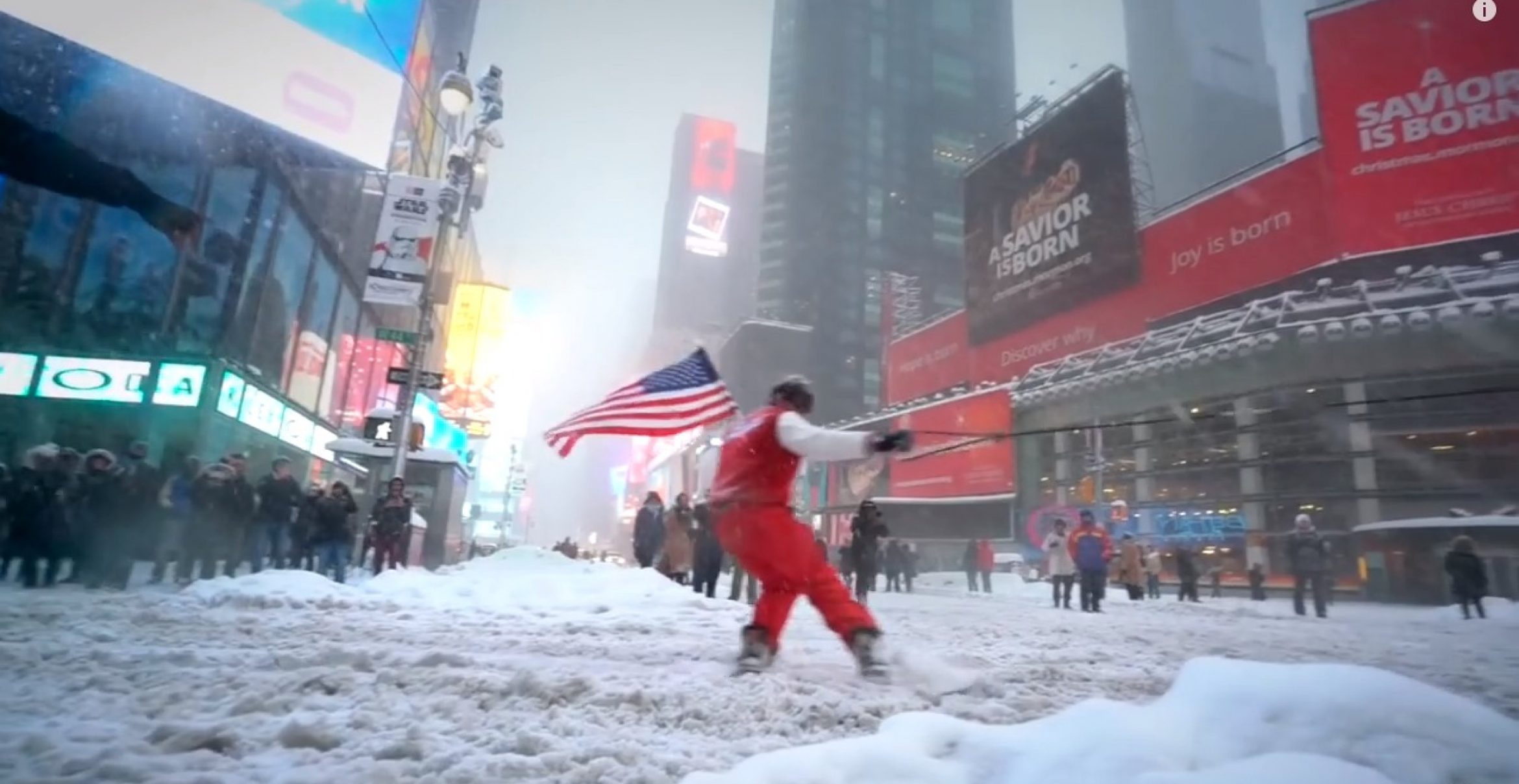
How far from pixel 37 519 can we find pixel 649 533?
25.2 feet

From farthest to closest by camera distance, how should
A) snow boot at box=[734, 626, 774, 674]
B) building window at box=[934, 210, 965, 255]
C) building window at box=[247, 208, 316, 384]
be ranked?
→ 1. building window at box=[934, 210, 965, 255]
2. building window at box=[247, 208, 316, 384]
3. snow boot at box=[734, 626, 774, 674]

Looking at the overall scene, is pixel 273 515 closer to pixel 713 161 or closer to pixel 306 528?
pixel 306 528

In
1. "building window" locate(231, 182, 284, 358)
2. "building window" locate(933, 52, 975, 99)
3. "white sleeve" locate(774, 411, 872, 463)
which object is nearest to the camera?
"white sleeve" locate(774, 411, 872, 463)

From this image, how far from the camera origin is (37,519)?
23.1ft

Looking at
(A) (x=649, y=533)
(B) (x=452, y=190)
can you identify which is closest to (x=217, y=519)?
(A) (x=649, y=533)

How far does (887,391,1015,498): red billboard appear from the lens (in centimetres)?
2989

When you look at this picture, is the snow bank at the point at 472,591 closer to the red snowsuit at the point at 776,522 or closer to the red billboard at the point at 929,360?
the red snowsuit at the point at 776,522

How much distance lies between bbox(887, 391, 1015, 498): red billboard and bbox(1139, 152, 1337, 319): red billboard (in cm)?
741

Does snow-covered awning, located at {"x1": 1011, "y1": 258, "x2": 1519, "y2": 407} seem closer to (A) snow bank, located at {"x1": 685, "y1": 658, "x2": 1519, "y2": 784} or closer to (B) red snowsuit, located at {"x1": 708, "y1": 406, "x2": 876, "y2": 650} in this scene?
(A) snow bank, located at {"x1": 685, "y1": 658, "x2": 1519, "y2": 784}

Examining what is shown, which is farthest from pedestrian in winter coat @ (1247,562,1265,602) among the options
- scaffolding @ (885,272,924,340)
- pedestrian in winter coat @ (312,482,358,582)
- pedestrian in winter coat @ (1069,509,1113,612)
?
scaffolding @ (885,272,924,340)

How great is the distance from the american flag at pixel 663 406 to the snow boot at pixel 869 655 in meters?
4.27

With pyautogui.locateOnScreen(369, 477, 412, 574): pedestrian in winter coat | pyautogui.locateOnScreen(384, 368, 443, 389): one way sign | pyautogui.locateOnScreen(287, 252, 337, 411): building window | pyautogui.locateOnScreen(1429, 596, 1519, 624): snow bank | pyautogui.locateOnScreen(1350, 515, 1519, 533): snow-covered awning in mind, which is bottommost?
pyautogui.locateOnScreen(1429, 596, 1519, 624): snow bank

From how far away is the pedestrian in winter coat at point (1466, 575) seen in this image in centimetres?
991

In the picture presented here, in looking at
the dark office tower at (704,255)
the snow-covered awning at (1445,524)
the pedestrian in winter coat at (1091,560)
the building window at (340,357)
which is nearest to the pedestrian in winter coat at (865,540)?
the pedestrian in winter coat at (1091,560)
